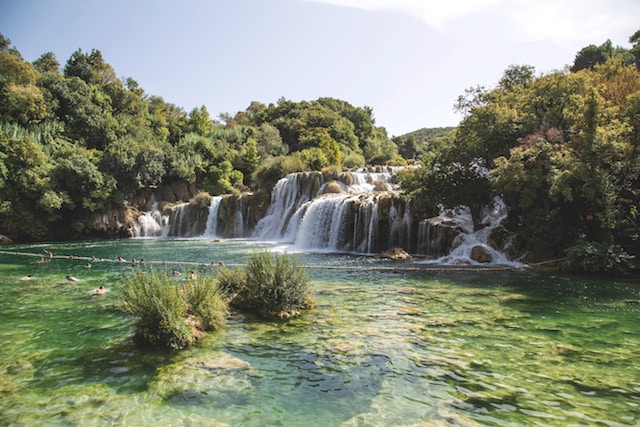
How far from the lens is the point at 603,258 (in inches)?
538

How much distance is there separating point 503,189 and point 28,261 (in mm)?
22568

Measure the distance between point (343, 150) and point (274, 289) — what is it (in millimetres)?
49241

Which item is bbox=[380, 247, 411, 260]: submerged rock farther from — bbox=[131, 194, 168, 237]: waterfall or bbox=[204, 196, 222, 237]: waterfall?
bbox=[131, 194, 168, 237]: waterfall

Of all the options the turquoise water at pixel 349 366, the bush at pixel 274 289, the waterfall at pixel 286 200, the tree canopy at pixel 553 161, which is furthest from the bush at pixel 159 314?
the waterfall at pixel 286 200

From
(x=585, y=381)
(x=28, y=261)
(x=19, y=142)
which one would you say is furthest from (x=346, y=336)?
(x=19, y=142)

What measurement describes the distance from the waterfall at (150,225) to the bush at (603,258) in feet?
117

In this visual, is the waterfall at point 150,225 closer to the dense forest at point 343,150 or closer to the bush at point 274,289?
the dense forest at point 343,150

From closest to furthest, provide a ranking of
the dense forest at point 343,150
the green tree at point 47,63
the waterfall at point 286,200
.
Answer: the dense forest at point 343,150 < the waterfall at point 286,200 < the green tree at point 47,63

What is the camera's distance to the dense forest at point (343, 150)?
14359mm

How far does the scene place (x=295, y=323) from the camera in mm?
8359

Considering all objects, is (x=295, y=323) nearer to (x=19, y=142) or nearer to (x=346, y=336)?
(x=346, y=336)

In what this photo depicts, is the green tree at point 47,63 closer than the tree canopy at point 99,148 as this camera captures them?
No

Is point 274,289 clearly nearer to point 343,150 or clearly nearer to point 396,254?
point 396,254

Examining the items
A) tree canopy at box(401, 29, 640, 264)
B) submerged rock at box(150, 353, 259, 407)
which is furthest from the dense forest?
submerged rock at box(150, 353, 259, 407)
